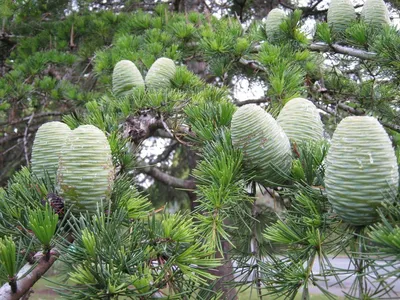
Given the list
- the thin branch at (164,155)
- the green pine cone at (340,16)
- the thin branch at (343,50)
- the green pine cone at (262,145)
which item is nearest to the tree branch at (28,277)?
the green pine cone at (262,145)

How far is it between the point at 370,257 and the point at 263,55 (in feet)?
3.86

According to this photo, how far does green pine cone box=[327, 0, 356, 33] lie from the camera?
1817 millimetres

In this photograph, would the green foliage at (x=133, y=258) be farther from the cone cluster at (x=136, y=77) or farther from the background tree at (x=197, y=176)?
the cone cluster at (x=136, y=77)

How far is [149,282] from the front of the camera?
643mm

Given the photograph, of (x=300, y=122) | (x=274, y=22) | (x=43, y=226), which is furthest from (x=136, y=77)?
(x=43, y=226)

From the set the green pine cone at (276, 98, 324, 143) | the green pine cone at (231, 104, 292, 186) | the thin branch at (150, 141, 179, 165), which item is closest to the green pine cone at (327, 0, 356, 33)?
the green pine cone at (276, 98, 324, 143)

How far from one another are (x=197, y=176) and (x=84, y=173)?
262mm

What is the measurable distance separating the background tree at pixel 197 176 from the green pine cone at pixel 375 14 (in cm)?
13

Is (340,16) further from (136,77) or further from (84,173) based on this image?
(84,173)

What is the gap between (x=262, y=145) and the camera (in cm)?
89

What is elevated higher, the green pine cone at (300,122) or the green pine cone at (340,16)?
the green pine cone at (340,16)

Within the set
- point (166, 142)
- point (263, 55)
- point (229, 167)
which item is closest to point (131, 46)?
point (263, 55)

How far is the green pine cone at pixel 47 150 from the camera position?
0.95m

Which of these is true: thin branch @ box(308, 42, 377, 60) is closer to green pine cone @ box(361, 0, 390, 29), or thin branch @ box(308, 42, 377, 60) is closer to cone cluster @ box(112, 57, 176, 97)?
green pine cone @ box(361, 0, 390, 29)
